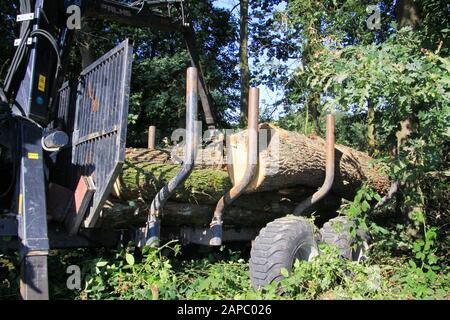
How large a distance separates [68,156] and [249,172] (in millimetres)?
1813

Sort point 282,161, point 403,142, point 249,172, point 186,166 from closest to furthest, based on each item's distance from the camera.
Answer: point 186,166 → point 249,172 → point 282,161 → point 403,142

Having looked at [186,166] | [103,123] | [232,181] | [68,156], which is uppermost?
[103,123]

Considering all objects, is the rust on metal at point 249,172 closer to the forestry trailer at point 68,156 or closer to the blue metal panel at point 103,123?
the forestry trailer at point 68,156

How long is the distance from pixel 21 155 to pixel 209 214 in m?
2.11

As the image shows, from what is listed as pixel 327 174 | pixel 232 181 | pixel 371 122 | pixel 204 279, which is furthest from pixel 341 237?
pixel 371 122

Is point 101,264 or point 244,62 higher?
point 244,62

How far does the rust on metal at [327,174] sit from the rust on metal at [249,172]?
1.18 metres

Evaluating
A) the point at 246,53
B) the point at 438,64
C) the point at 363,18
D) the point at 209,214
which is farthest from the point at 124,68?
the point at 246,53

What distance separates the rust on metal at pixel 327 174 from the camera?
5551 millimetres

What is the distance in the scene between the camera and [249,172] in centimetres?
471

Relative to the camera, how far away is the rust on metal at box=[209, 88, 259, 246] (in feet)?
15.2

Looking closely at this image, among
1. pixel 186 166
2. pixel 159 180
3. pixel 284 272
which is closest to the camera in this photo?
pixel 186 166

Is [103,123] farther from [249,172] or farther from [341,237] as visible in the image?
[341,237]

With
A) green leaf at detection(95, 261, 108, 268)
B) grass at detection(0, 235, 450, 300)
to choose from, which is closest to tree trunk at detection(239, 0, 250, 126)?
grass at detection(0, 235, 450, 300)
